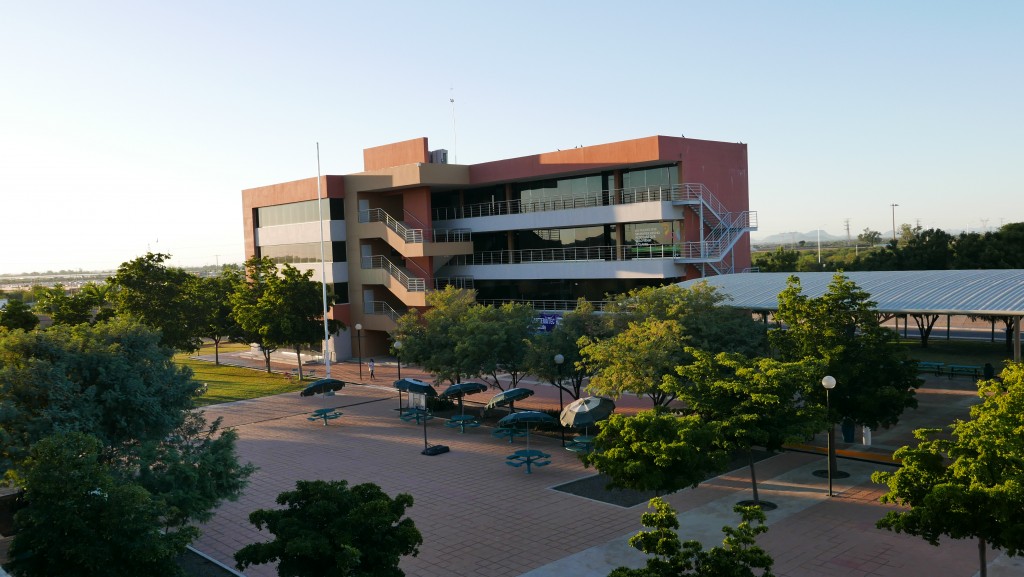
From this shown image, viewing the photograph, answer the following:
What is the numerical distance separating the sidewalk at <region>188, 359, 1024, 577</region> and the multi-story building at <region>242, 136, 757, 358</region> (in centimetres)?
1619

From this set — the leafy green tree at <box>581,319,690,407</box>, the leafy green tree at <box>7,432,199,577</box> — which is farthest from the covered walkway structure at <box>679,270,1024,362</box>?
the leafy green tree at <box>7,432,199,577</box>

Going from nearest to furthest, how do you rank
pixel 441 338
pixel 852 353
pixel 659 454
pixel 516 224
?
1. pixel 659 454
2. pixel 852 353
3. pixel 441 338
4. pixel 516 224

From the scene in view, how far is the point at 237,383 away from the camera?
47.0 m

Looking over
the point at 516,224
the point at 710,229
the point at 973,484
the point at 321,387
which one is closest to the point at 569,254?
the point at 516,224

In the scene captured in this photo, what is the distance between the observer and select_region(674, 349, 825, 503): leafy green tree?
17531 millimetres

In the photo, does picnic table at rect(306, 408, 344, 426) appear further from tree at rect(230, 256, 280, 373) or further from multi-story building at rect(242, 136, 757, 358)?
multi-story building at rect(242, 136, 757, 358)

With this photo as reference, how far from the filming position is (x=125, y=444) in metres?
16.9

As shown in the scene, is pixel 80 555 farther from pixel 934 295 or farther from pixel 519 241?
pixel 519 241

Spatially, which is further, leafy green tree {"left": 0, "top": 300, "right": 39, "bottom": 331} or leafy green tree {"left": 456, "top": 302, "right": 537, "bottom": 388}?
leafy green tree {"left": 0, "top": 300, "right": 39, "bottom": 331}

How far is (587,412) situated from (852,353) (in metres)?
7.66

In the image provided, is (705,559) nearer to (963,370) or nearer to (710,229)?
(963,370)

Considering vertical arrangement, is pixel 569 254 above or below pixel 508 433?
above

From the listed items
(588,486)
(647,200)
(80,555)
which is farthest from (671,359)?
(647,200)

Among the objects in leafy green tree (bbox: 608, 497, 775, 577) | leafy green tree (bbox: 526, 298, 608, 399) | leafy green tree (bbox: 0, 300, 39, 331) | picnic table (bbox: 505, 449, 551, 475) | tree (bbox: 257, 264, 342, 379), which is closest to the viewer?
leafy green tree (bbox: 608, 497, 775, 577)
